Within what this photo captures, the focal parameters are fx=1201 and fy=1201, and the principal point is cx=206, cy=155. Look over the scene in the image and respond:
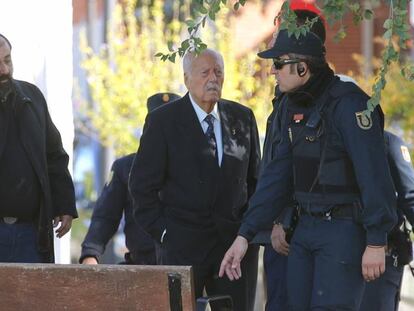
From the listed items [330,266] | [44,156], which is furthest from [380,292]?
[44,156]

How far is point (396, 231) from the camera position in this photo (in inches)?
259

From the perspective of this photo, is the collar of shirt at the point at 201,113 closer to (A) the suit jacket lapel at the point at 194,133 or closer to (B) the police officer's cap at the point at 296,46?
(A) the suit jacket lapel at the point at 194,133

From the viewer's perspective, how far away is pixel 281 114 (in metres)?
6.16

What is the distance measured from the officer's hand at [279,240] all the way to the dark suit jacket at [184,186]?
1.88ft

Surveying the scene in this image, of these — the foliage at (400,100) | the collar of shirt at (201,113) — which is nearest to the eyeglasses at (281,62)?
the collar of shirt at (201,113)

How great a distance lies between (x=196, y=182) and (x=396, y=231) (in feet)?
3.74

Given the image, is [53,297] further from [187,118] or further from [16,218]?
[187,118]

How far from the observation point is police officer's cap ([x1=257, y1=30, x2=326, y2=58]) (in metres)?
5.87

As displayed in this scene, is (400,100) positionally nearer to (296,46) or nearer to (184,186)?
(184,186)

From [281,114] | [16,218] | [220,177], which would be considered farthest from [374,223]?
[16,218]

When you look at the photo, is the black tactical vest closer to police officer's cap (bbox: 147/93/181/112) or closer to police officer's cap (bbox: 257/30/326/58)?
police officer's cap (bbox: 257/30/326/58)

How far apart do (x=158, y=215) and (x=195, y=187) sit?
0.87ft

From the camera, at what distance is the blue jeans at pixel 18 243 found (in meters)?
6.23

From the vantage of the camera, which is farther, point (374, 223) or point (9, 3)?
point (9, 3)
